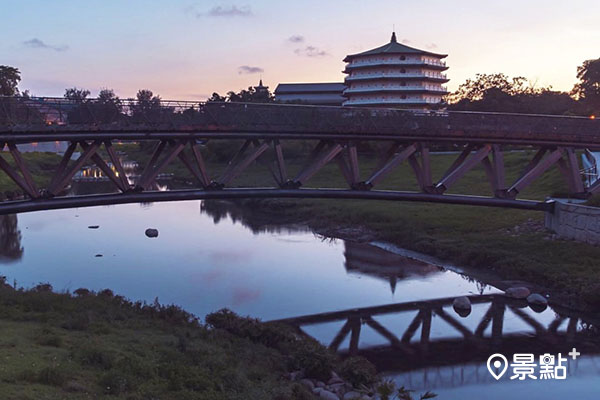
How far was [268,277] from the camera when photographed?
95.3 feet

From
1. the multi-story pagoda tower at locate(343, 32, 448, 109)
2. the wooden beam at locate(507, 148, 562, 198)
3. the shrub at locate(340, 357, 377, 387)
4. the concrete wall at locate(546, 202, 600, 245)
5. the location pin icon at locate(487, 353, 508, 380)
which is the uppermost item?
the multi-story pagoda tower at locate(343, 32, 448, 109)

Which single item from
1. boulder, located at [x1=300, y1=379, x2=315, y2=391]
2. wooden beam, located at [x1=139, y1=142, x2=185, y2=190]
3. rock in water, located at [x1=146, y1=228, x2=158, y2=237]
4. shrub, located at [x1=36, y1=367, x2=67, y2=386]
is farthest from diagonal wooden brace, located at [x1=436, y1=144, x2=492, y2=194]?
rock in water, located at [x1=146, y1=228, x2=158, y2=237]

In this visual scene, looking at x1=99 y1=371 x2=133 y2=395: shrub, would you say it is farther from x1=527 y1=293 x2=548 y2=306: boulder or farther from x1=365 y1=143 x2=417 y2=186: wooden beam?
x1=527 y1=293 x2=548 y2=306: boulder

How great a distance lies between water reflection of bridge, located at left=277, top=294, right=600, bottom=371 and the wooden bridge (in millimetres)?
5298

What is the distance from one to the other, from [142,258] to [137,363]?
19769 mm

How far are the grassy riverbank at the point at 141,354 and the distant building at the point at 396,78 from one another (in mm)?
63729

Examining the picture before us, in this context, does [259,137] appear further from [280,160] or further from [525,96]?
[525,96]

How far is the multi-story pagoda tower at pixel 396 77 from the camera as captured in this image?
3105 inches

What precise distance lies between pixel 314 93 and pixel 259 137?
82.3 m

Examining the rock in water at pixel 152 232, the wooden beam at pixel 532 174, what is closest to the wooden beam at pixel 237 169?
the wooden beam at pixel 532 174

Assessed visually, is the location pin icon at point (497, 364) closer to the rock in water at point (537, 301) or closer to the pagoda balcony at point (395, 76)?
the rock in water at point (537, 301)

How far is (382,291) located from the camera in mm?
27094

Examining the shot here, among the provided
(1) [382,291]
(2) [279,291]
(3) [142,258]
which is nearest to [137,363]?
(2) [279,291]

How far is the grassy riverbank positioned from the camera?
39.5 ft
